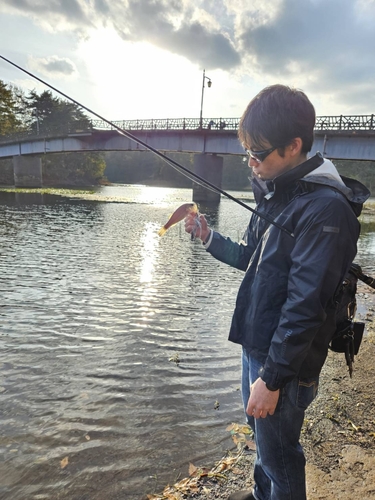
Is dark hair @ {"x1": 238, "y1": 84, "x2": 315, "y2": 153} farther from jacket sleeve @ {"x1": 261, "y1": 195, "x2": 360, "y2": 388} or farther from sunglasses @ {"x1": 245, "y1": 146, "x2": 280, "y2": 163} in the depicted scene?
jacket sleeve @ {"x1": 261, "y1": 195, "x2": 360, "y2": 388}

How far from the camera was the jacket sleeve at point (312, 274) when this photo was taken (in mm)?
1700

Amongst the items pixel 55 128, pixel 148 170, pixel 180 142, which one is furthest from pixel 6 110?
pixel 148 170

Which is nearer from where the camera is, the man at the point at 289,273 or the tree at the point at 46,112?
the man at the point at 289,273

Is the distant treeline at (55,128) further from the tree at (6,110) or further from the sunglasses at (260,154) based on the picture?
the sunglasses at (260,154)

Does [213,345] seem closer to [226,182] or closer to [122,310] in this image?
[122,310]

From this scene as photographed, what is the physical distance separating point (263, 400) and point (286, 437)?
0.37 m

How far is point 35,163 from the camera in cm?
6222

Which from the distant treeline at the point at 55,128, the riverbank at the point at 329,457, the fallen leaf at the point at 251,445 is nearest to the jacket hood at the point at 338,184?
the riverbank at the point at 329,457

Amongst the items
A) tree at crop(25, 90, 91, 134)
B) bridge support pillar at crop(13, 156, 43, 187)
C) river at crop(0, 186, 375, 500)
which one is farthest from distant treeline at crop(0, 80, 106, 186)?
river at crop(0, 186, 375, 500)

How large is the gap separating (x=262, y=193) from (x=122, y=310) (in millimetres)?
6194

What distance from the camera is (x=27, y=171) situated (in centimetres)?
6128

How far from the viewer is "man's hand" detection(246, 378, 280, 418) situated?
1876 millimetres

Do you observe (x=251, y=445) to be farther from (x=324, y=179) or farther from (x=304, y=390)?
(x=324, y=179)

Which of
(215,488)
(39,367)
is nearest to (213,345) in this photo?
(39,367)
